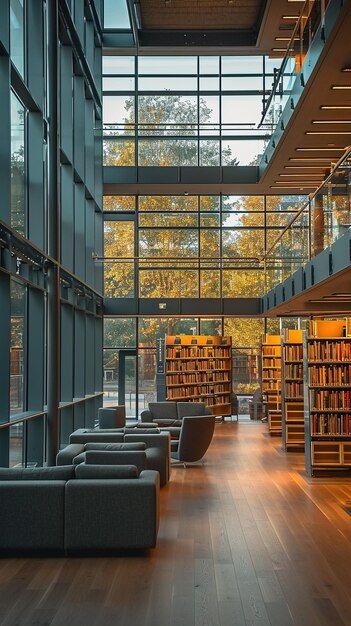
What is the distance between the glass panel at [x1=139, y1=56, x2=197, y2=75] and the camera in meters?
21.8

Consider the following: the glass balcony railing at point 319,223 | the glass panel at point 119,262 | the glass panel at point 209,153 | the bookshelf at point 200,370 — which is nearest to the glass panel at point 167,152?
the glass panel at point 209,153

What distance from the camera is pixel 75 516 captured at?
22.6 ft

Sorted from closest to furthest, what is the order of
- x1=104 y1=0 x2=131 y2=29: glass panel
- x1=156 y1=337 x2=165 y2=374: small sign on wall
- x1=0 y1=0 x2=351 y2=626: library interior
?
x1=0 y1=0 x2=351 y2=626: library interior
x1=104 y1=0 x2=131 y2=29: glass panel
x1=156 y1=337 x2=165 y2=374: small sign on wall

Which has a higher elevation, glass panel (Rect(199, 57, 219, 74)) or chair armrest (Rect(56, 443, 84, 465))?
glass panel (Rect(199, 57, 219, 74))

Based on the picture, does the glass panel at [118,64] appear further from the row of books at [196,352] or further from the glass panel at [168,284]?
the row of books at [196,352]

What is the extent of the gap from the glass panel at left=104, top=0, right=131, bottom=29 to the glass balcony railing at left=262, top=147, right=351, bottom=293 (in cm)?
747

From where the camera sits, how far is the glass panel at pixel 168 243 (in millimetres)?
21562

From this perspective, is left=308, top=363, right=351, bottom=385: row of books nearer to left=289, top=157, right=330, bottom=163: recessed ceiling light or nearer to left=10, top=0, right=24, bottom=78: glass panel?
left=289, top=157, right=330, bottom=163: recessed ceiling light

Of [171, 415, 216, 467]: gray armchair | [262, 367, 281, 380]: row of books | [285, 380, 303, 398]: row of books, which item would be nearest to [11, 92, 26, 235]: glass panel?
[171, 415, 216, 467]: gray armchair

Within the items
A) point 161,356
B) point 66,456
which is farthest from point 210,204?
point 66,456

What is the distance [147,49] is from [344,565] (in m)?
17.3

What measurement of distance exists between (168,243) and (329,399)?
1068 centimetres

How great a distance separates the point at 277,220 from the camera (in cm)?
2184

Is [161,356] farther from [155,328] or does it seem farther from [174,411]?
[174,411]
